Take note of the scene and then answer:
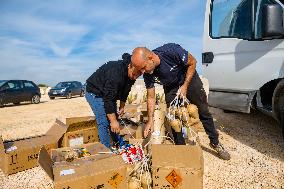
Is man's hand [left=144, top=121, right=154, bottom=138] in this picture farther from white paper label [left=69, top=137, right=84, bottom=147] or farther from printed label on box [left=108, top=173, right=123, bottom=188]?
white paper label [left=69, top=137, right=84, bottom=147]

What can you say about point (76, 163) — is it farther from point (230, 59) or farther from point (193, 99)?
point (230, 59)

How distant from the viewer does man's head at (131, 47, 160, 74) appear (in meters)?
3.39

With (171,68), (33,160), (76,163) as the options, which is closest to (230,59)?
(171,68)

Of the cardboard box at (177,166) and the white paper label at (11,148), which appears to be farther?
the white paper label at (11,148)

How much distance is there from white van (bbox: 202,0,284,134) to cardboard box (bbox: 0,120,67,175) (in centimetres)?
270

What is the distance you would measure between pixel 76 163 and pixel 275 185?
7.80 feet

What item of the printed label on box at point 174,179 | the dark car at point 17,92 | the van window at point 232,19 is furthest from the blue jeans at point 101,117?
the dark car at point 17,92

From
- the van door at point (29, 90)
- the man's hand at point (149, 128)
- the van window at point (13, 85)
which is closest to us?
the man's hand at point (149, 128)

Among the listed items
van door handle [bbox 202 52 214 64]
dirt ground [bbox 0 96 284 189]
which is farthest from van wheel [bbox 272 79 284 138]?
van door handle [bbox 202 52 214 64]

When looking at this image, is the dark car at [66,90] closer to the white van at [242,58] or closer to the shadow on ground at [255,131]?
the shadow on ground at [255,131]

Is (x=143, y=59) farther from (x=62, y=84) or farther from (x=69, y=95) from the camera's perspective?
(x=62, y=84)

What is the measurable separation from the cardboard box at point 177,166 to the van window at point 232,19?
8.23 ft

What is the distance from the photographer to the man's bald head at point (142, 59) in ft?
11.1

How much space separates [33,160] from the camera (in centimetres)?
438
